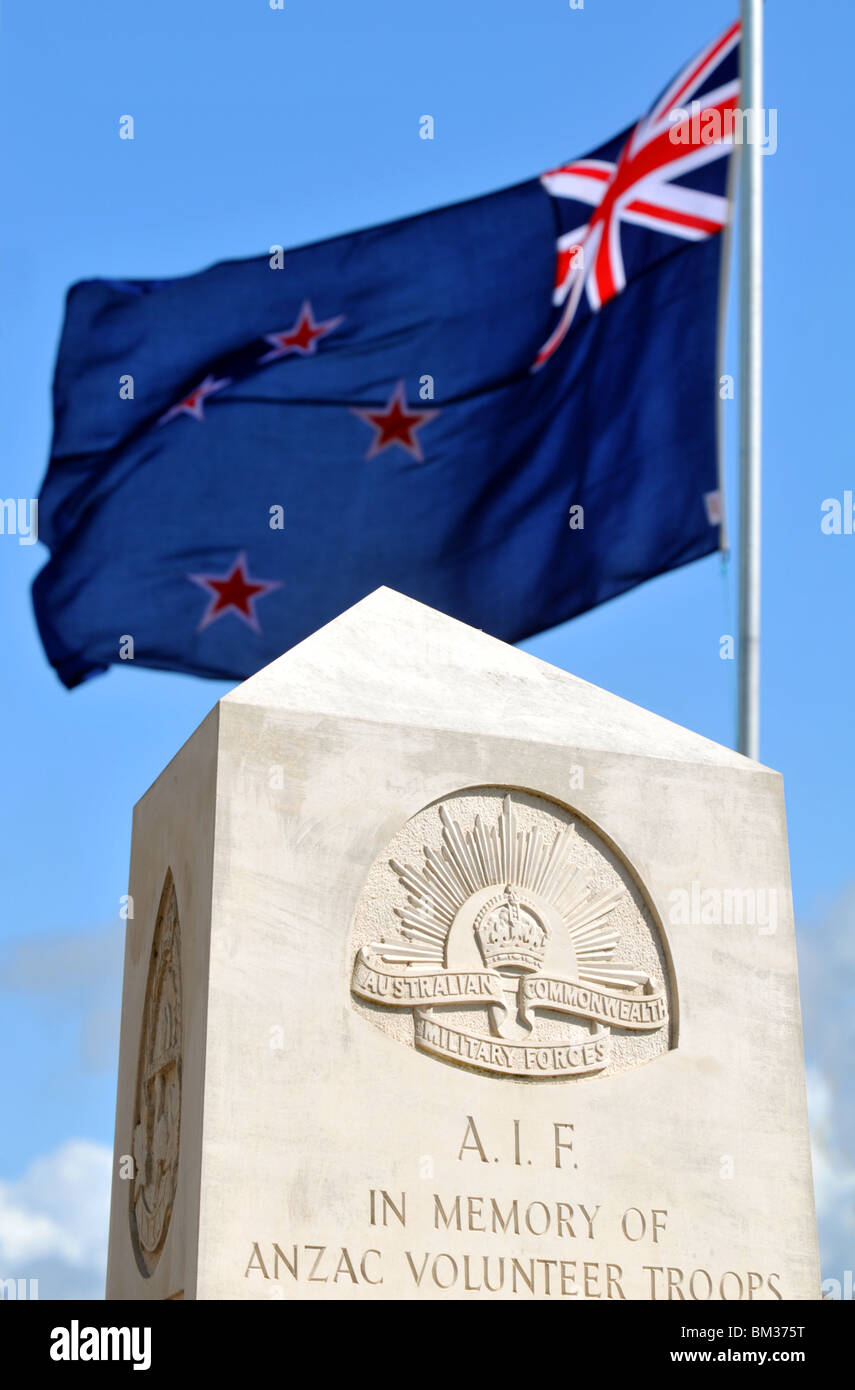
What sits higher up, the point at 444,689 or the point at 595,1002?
the point at 444,689

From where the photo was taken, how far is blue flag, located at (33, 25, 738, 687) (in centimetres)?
1168

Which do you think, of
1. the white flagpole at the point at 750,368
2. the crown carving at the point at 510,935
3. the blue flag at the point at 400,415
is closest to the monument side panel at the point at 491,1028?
the crown carving at the point at 510,935

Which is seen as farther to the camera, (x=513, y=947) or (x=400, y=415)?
(x=400, y=415)

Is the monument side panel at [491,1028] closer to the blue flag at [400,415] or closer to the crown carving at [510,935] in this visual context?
the crown carving at [510,935]

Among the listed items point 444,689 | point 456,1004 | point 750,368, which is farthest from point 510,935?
point 750,368

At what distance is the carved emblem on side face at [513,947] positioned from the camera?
7047 mm

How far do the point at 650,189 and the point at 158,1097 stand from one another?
7.31 metres

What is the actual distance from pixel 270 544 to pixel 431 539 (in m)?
1.41

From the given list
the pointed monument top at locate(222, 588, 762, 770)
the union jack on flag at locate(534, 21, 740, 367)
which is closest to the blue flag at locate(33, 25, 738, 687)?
the union jack on flag at locate(534, 21, 740, 367)

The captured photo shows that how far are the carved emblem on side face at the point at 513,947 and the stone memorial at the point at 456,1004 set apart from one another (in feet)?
0.04

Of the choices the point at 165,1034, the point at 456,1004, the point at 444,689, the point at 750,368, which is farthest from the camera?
the point at 750,368

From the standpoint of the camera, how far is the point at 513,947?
724cm

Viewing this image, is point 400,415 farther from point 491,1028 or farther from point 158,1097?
point 491,1028
